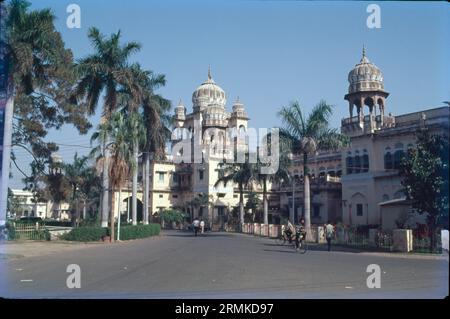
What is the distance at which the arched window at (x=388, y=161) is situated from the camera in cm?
3697

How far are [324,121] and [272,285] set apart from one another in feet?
66.9

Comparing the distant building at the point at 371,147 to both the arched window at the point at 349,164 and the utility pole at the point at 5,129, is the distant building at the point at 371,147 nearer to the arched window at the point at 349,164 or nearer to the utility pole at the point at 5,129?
the arched window at the point at 349,164

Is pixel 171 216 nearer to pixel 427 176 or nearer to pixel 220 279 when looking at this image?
pixel 427 176

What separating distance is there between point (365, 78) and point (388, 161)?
8027mm

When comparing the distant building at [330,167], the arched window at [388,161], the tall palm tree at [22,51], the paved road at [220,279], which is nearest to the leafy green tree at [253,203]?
the distant building at [330,167]

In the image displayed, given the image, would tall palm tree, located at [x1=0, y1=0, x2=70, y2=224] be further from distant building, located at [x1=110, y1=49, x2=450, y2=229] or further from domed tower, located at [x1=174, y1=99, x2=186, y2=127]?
domed tower, located at [x1=174, y1=99, x2=186, y2=127]

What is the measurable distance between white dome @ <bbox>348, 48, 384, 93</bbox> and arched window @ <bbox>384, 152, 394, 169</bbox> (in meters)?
6.49

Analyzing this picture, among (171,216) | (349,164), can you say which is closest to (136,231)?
(349,164)

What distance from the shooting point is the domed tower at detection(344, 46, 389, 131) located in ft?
134

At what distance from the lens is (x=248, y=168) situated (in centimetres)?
4322

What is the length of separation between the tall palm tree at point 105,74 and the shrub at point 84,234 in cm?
154

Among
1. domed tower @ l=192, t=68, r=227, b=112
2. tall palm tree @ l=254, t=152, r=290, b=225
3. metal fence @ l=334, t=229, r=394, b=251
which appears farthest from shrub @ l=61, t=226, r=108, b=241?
domed tower @ l=192, t=68, r=227, b=112

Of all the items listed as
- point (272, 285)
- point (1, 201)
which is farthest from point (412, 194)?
point (1, 201)
